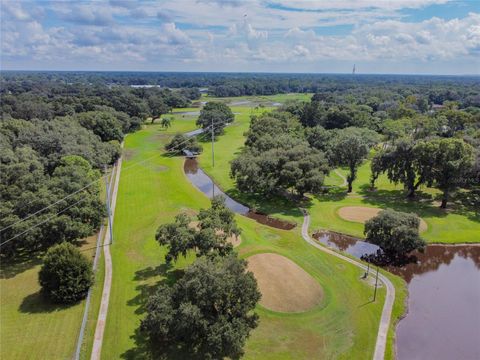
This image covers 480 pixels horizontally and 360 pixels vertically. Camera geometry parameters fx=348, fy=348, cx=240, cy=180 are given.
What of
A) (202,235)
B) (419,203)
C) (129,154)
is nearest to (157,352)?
(202,235)

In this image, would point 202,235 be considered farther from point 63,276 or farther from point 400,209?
point 400,209

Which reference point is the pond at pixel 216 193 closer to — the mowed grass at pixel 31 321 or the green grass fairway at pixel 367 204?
the green grass fairway at pixel 367 204

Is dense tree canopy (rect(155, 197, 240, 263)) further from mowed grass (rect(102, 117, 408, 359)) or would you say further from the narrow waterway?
the narrow waterway

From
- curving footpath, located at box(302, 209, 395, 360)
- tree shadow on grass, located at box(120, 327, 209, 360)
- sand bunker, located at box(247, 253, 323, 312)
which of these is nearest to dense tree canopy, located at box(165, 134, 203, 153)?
curving footpath, located at box(302, 209, 395, 360)

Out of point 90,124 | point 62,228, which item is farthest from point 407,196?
point 90,124

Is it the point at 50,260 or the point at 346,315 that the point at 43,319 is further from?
the point at 346,315

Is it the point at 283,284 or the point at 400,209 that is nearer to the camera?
the point at 283,284
